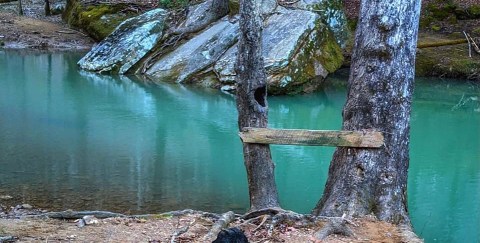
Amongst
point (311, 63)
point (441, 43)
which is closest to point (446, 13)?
point (441, 43)

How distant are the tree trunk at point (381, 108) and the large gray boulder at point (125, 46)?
14.2m

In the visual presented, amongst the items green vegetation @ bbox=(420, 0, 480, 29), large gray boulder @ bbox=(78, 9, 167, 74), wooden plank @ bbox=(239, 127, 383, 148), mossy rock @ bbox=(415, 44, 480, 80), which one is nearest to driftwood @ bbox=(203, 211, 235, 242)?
wooden plank @ bbox=(239, 127, 383, 148)

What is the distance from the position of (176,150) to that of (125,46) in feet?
31.3

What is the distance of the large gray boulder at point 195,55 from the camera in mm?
17406

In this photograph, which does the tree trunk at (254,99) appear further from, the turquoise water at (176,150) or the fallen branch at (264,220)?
the turquoise water at (176,150)

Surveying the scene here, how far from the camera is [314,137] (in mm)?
5270

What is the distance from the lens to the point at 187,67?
17.7 metres

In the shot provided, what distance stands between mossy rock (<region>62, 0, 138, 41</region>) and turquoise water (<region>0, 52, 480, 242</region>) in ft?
17.1

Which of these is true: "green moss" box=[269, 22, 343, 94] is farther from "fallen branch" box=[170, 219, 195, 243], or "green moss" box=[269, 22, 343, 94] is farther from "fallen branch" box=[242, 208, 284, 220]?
"fallen branch" box=[170, 219, 195, 243]

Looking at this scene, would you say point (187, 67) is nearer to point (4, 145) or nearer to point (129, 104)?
point (129, 104)

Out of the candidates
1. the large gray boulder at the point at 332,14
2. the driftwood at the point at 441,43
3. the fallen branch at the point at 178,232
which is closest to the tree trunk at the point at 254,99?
the fallen branch at the point at 178,232

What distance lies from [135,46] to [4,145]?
9.46 meters

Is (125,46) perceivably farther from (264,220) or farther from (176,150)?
(264,220)

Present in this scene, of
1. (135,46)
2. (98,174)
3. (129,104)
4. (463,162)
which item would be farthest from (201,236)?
(135,46)
